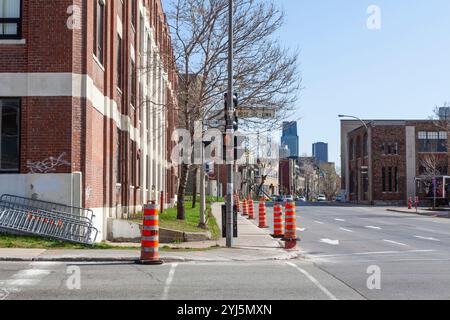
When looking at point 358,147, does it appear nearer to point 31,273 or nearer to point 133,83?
point 133,83

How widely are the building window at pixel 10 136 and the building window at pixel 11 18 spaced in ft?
6.28

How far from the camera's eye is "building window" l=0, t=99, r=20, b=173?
17.2 meters

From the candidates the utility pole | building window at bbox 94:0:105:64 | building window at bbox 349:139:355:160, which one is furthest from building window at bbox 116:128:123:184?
building window at bbox 349:139:355:160

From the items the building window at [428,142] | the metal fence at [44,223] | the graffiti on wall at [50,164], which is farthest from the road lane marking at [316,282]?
the building window at [428,142]

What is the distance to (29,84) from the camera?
1695cm

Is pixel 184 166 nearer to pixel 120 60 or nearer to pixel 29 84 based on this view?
pixel 120 60

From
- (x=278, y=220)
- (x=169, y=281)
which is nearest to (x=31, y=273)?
(x=169, y=281)

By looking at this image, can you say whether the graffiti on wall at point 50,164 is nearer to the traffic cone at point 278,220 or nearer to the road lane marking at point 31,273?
the road lane marking at point 31,273

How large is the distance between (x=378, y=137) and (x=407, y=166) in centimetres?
507

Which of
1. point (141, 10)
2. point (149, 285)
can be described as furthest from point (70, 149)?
point (141, 10)

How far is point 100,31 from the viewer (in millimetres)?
20375

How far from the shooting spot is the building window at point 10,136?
17188 mm

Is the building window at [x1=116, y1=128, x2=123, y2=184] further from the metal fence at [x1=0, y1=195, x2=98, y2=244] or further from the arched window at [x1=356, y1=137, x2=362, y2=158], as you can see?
the arched window at [x1=356, y1=137, x2=362, y2=158]

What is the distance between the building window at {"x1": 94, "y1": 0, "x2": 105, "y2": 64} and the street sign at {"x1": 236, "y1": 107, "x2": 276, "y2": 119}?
17.1ft
